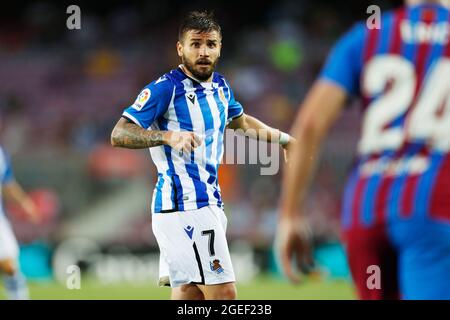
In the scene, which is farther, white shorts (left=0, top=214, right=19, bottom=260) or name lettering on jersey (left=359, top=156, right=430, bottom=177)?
white shorts (left=0, top=214, right=19, bottom=260)

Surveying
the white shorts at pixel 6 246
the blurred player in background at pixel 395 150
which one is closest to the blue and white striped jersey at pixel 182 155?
the blurred player in background at pixel 395 150

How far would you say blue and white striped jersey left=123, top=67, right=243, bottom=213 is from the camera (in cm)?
513

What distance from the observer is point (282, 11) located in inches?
846

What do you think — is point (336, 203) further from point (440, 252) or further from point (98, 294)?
point (440, 252)

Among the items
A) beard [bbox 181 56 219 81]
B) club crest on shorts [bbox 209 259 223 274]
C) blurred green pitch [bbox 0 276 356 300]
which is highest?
beard [bbox 181 56 219 81]

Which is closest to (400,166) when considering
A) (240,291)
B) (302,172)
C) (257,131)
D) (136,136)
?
(302,172)

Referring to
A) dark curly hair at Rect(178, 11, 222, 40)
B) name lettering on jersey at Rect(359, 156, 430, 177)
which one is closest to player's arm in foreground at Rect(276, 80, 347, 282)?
name lettering on jersey at Rect(359, 156, 430, 177)

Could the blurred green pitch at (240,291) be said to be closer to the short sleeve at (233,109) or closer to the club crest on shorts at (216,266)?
the short sleeve at (233,109)

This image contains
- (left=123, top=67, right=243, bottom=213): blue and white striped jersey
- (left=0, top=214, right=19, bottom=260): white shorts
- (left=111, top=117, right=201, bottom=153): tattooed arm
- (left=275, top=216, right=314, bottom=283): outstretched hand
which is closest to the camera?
(left=275, top=216, right=314, bottom=283): outstretched hand

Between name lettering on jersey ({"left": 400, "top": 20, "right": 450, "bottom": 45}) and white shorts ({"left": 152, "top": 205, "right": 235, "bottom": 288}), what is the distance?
237 cm

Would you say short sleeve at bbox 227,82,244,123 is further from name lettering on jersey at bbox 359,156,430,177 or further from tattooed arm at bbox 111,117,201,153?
name lettering on jersey at bbox 359,156,430,177

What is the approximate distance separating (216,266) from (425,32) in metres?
2.47

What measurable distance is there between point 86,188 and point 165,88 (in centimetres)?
1137

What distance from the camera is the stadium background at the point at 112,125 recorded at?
14.9 m
